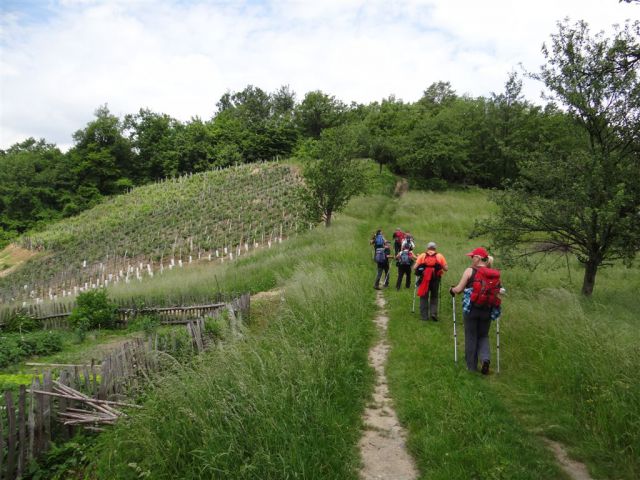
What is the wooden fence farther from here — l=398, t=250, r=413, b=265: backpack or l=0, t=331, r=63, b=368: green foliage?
l=398, t=250, r=413, b=265: backpack

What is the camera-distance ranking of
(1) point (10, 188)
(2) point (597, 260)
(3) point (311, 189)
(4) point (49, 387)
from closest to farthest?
1. (4) point (49, 387)
2. (2) point (597, 260)
3. (3) point (311, 189)
4. (1) point (10, 188)

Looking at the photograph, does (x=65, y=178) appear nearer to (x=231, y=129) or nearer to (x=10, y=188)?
(x=10, y=188)

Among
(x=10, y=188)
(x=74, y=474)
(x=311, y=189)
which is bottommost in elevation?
(x=74, y=474)

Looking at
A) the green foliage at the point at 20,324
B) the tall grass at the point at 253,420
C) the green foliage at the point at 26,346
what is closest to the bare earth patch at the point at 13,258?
the green foliage at the point at 20,324

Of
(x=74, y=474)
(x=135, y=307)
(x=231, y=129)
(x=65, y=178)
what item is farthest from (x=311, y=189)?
(x=65, y=178)

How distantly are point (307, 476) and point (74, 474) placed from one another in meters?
3.23

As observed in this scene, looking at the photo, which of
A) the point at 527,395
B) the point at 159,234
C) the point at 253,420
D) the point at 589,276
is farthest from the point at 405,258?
the point at 159,234

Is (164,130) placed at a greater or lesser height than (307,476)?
greater

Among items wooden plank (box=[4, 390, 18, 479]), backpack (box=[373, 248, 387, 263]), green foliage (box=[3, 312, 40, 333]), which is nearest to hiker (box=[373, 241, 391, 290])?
backpack (box=[373, 248, 387, 263])

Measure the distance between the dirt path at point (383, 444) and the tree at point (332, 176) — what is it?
16147mm

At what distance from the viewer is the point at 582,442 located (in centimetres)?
425

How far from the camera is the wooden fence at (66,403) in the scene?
4676 millimetres

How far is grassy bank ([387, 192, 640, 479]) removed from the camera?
3.97 m

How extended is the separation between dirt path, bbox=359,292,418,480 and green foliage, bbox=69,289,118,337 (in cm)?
1119
